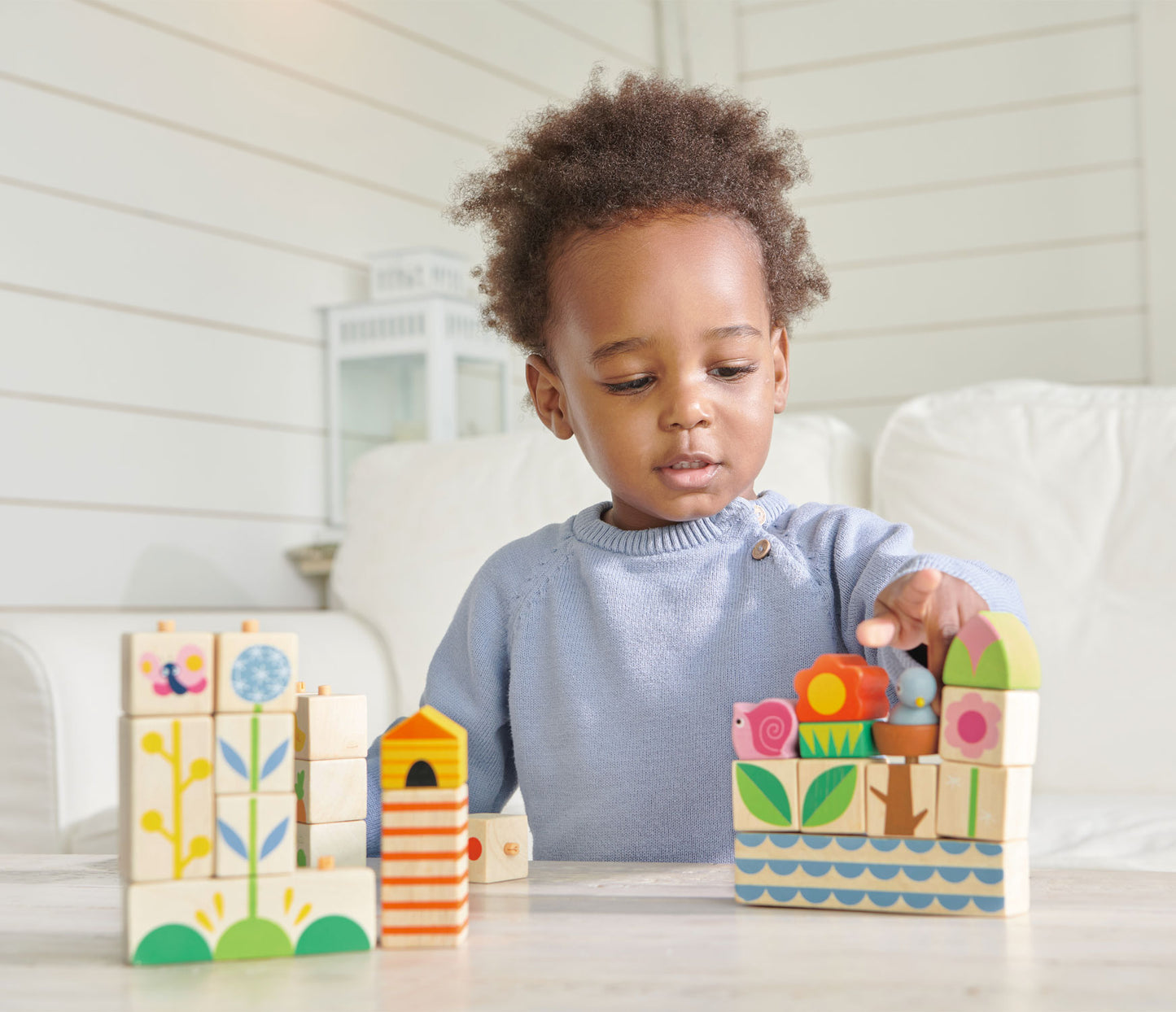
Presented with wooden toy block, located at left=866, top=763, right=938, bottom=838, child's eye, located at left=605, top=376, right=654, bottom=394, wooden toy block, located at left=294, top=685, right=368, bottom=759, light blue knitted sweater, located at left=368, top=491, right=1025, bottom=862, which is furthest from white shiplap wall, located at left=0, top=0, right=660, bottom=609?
wooden toy block, located at left=866, top=763, right=938, bottom=838

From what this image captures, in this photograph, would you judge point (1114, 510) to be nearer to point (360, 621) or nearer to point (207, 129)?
point (360, 621)

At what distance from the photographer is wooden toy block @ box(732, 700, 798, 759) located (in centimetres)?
62

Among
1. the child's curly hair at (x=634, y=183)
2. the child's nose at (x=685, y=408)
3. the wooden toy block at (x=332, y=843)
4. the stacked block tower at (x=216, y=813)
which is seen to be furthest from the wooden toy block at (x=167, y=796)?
the child's curly hair at (x=634, y=183)

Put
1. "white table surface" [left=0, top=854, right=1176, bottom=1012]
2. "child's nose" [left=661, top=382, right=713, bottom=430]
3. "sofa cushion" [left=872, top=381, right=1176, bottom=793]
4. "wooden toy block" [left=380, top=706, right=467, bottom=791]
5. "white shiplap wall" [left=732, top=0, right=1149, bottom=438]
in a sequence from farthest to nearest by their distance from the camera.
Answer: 1. "white shiplap wall" [left=732, top=0, right=1149, bottom=438]
2. "sofa cushion" [left=872, top=381, right=1176, bottom=793]
3. "child's nose" [left=661, top=382, right=713, bottom=430]
4. "wooden toy block" [left=380, top=706, right=467, bottom=791]
5. "white table surface" [left=0, top=854, right=1176, bottom=1012]

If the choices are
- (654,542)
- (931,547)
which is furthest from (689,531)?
(931,547)

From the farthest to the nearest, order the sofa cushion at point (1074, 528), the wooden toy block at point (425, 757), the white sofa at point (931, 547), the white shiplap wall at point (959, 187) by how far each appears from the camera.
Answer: the white shiplap wall at point (959, 187)
the sofa cushion at point (1074, 528)
the white sofa at point (931, 547)
the wooden toy block at point (425, 757)

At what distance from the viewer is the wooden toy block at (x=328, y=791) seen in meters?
0.65

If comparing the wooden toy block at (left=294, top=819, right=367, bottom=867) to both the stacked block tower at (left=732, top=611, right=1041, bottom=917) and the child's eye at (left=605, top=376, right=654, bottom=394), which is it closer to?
the stacked block tower at (left=732, top=611, right=1041, bottom=917)

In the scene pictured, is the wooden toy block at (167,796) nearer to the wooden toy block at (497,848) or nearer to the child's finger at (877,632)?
the wooden toy block at (497,848)

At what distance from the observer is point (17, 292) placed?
6.04ft

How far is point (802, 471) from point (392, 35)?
4.59 feet

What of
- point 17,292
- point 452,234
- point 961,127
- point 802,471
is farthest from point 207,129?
point 961,127

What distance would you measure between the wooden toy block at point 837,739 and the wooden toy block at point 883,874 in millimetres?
40

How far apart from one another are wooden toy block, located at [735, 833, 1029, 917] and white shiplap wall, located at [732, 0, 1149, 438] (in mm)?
2198
